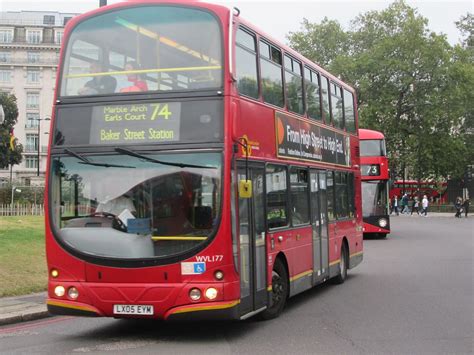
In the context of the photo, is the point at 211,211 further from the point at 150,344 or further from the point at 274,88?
the point at 274,88

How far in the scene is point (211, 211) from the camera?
745cm

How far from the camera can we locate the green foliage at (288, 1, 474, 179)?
56.6 meters

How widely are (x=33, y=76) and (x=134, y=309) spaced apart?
93095 millimetres

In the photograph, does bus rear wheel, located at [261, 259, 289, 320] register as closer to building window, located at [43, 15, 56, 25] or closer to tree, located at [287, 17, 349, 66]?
tree, located at [287, 17, 349, 66]

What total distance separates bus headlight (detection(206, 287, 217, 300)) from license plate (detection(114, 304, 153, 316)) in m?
0.66

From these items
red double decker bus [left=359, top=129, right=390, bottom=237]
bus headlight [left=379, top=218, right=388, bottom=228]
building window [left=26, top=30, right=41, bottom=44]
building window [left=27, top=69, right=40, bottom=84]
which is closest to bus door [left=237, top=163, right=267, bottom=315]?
red double decker bus [left=359, top=129, right=390, bottom=237]

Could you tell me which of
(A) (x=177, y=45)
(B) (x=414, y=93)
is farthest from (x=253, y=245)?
(B) (x=414, y=93)

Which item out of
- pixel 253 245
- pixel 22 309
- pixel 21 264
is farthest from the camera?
pixel 21 264

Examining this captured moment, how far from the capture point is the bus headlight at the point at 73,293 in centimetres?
769

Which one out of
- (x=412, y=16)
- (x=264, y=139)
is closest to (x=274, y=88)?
(x=264, y=139)

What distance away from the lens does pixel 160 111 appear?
7.72 meters

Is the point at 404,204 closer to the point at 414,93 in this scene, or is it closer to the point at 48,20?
the point at 414,93

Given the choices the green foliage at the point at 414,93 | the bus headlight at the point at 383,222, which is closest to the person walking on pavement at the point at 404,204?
the green foliage at the point at 414,93

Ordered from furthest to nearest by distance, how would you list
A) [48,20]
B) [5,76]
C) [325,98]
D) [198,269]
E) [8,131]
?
→ 1. [48,20]
2. [5,76]
3. [8,131]
4. [325,98]
5. [198,269]
